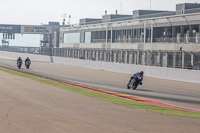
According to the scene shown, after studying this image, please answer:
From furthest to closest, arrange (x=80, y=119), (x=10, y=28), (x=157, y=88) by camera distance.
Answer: (x=10, y=28), (x=157, y=88), (x=80, y=119)

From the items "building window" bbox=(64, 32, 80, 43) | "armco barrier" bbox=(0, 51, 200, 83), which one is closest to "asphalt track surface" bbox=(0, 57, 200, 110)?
"armco barrier" bbox=(0, 51, 200, 83)

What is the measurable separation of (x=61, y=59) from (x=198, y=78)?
38.9 metres

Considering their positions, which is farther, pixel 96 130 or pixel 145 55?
pixel 145 55

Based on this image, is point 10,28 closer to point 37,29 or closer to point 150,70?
point 37,29

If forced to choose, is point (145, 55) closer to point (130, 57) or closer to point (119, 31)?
point (130, 57)

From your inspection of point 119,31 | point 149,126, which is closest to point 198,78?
point 149,126

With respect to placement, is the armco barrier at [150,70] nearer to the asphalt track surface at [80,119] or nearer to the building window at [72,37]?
the building window at [72,37]

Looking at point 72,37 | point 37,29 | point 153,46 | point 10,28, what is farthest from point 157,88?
point 10,28

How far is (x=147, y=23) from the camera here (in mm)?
58469

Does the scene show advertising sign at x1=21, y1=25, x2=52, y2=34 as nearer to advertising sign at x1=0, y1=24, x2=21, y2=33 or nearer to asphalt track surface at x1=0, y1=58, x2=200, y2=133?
advertising sign at x1=0, y1=24, x2=21, y2=33

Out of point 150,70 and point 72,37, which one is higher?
point 72,37

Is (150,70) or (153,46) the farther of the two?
(153,46)

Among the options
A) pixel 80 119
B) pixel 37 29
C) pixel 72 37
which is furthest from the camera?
pixel 37 29

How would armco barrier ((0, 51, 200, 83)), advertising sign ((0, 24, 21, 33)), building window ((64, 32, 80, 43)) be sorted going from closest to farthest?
armco barrier ((0, 51, 200, 83)) → building window ((64, 32, 80, 43)) → advertising sign ((0, 24, 21, 33))
